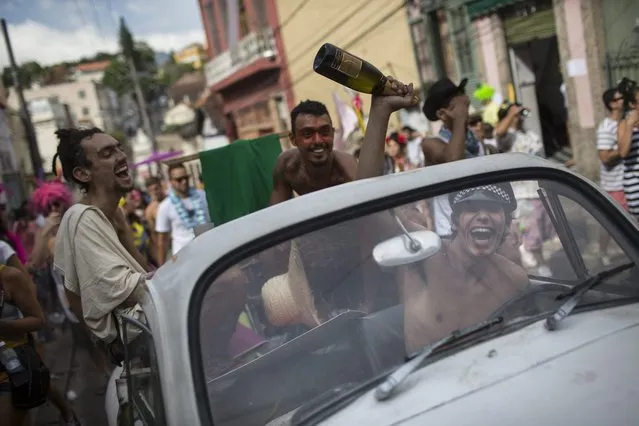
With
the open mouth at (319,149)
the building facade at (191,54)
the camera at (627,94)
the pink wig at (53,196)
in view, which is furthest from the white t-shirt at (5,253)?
the building facade at (191,54)

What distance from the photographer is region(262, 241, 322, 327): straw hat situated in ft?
6.52

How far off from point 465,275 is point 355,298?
0.37 m

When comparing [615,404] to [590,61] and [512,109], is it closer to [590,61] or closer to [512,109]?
[512,109]

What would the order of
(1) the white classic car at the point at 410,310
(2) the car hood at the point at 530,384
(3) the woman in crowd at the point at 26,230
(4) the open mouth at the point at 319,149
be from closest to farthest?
(2) the car hood at the point at 530,384 < (1) the white classic car at the point at 410,310 < (4) the open mouth at the point at 319,149 < (3) the woman in crowd at the point at 26,230

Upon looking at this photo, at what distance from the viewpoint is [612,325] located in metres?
1.89

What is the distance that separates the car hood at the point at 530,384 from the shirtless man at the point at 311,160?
6.68 feet

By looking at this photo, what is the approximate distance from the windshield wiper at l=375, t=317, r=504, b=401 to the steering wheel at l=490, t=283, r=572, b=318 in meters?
0.04

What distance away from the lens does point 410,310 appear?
2.03 metres

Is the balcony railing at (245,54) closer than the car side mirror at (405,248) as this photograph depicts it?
No

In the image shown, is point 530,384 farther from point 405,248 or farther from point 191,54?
point 191,54

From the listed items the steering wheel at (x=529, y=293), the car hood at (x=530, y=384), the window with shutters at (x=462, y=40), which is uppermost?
the window with shutters at (x=462, y=40)

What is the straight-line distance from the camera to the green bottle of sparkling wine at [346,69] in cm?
245

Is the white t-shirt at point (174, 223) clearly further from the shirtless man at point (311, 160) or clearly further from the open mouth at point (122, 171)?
the open mouth at point (122, 171)

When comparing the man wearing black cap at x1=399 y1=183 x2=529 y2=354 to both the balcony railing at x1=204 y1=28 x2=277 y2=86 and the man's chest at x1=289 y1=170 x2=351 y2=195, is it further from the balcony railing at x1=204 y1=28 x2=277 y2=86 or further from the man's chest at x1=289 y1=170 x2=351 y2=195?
the balcony railing at x1=204 y1=28 x2=277 y2=86
